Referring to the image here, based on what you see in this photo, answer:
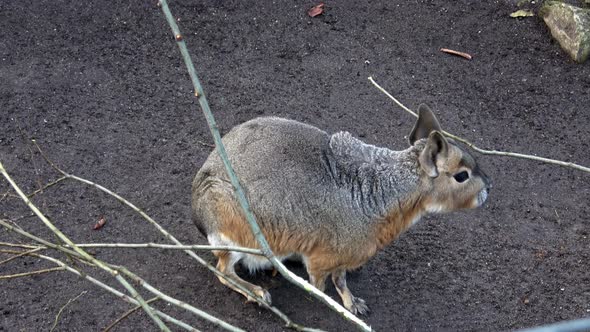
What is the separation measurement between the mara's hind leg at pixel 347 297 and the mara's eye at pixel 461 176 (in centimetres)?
80

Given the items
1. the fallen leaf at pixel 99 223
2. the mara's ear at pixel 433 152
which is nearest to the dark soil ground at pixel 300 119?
the fallen leaf at pixel 99 223

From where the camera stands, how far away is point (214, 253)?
436cm

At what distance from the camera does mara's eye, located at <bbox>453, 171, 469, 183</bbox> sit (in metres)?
4.05

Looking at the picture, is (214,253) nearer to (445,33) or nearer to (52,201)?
(52,201)

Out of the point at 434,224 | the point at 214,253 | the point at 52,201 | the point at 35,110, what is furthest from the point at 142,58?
the point at 434,224

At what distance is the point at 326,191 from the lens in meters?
4.02

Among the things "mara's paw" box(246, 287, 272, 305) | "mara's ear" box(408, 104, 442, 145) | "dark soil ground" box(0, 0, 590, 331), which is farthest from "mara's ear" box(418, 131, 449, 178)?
"mara's paw" box(246, 287, 272, 305)

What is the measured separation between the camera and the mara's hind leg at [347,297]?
4.26m

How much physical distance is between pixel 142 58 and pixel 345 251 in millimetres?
2778

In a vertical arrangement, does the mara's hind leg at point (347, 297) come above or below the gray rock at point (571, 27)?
above

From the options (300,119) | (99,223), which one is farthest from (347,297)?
(300,119)

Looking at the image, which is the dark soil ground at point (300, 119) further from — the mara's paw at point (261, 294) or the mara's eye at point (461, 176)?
the mara's eye at point (461, 176)

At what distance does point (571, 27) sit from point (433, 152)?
10.2 ft

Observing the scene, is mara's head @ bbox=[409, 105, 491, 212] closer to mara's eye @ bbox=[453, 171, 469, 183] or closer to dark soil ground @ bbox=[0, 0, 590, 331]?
mara's eye @ bbox=[453, 171, 469, 183]
